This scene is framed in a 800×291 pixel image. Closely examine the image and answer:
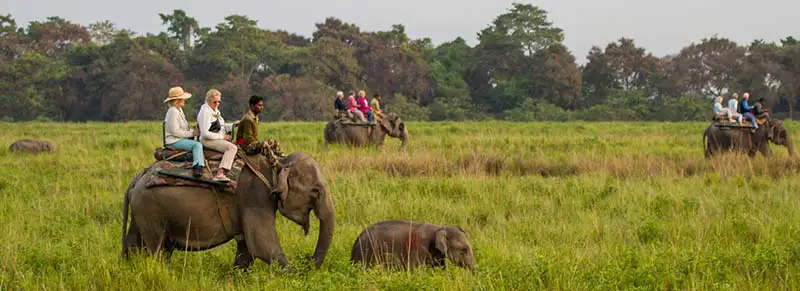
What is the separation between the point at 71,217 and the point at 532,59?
2021 inches

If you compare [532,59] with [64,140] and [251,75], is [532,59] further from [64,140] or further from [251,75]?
[64,140]

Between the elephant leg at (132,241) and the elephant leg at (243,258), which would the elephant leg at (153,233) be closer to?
the elephant leg at (132,241)

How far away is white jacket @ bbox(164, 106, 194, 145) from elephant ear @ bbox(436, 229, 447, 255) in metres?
2.41

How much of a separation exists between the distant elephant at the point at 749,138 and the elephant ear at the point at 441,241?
12456 millimetres

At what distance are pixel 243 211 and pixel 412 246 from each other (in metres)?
1.56

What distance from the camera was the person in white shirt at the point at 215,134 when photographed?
697 centimetres

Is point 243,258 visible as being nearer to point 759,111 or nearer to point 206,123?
point 206,123

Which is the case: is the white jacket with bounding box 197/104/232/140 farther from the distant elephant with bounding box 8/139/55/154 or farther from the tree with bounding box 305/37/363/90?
the tree with bounding box 305/37/363/90

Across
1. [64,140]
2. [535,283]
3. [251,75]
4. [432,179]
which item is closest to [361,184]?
Result: [432,179]

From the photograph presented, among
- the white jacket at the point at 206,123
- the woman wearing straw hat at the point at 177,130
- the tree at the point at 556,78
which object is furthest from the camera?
the tree at the point at 556,78

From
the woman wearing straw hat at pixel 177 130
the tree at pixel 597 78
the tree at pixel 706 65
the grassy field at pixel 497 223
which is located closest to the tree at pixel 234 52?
the tree at pixel 597 78

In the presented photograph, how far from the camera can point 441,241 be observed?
705 centimetres

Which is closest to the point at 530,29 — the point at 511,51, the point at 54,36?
the point at 511,51

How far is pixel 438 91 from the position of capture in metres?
60.0
